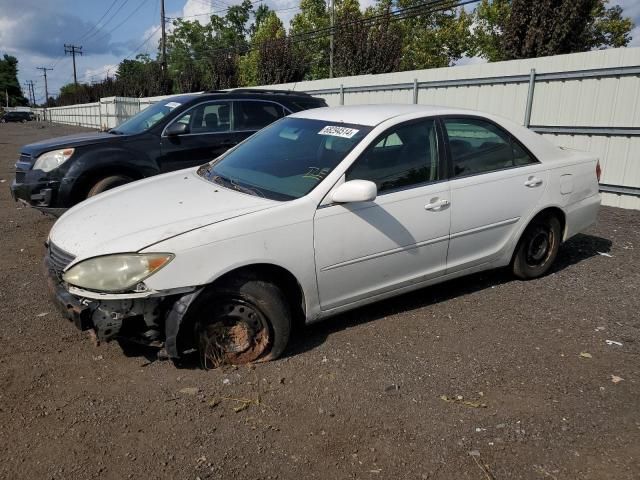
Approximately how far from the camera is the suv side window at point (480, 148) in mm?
4234

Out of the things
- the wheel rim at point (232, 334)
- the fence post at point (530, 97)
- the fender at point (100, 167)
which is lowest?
the wheel rim at point (232, 334)

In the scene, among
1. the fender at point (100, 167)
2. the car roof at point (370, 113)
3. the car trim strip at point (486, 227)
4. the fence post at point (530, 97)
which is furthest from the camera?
the fence post at point (530, 97)

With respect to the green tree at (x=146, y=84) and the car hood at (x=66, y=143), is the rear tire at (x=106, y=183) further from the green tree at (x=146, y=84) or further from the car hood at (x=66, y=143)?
the green tree at (x=146, y=84)

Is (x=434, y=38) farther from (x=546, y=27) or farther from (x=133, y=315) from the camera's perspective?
(x=133, y=315)

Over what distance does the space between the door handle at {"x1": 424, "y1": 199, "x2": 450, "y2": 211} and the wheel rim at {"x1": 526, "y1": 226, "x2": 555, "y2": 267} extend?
127 centimetres

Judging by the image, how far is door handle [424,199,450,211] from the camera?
392cm

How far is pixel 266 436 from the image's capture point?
9.00 ft

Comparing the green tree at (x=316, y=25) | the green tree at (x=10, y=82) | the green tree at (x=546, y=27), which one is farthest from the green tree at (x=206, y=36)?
the green tree at (x=10, y=82)

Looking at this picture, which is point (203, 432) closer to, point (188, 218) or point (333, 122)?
point (188, 218)

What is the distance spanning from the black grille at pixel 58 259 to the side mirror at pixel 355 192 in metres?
1.68

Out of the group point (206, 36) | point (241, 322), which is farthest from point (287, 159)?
A: point (206, 36)

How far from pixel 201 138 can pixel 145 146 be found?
29.9 inches

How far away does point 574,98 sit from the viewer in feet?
28.7

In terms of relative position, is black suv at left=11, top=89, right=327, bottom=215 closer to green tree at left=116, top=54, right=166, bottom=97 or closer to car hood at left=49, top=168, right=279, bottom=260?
car hood at left=49, top=168, right=279, bottom=260
